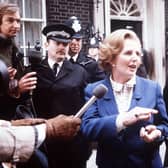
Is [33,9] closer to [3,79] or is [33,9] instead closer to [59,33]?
[59,33]

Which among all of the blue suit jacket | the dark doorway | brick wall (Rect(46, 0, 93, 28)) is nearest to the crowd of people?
the blue suit jacket

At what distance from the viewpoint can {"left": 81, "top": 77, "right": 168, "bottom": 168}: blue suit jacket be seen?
3.40 meters

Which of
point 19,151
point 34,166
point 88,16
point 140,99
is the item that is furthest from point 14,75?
point 88,16

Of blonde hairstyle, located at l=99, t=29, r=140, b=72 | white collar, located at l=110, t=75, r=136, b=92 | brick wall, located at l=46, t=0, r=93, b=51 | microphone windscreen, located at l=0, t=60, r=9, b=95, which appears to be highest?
brick wall, located at l=46, t=0, r=93, b=51

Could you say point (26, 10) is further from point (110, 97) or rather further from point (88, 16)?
point (110, 97)

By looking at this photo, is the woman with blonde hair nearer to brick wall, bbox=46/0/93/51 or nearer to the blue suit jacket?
the blue suit jacket

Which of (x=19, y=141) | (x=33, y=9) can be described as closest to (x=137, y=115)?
(x=19, y=141)

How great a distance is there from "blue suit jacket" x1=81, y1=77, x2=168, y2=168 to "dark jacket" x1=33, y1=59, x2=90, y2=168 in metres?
1.20

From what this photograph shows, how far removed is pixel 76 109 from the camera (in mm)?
4898

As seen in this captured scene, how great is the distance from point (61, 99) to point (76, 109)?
0.67 ft

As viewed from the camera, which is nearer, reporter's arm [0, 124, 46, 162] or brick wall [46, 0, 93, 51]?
reporter's arm [0, 124, 46, 162]

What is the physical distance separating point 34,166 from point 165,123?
92cm

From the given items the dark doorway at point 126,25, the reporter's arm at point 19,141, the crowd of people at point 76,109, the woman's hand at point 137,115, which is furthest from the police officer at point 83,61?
the dark doorway at point 126,25

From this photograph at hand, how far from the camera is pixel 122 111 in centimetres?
351
